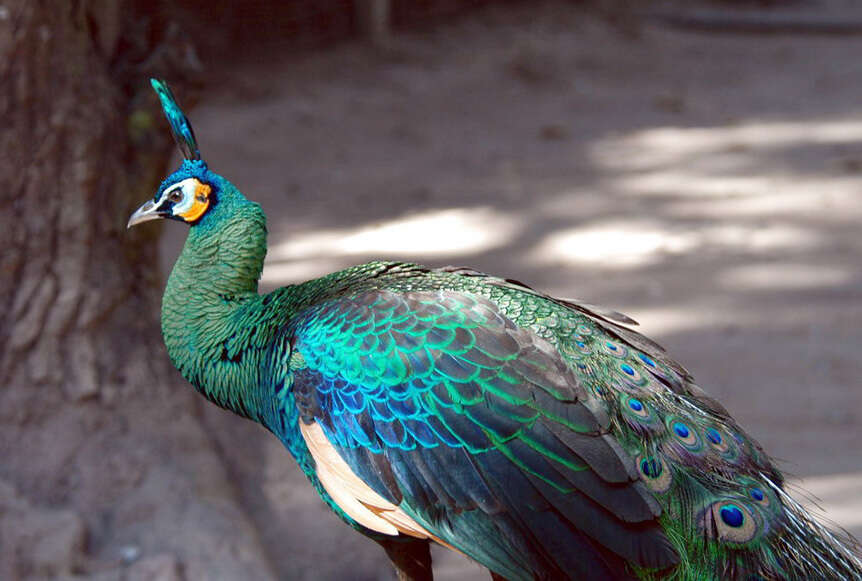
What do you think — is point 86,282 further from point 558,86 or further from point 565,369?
point 558,86

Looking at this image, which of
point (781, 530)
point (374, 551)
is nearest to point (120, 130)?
point (374, 551)

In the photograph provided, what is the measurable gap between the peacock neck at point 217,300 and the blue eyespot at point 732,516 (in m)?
1.09

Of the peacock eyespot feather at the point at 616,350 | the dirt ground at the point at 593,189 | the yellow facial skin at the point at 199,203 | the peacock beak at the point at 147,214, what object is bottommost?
the dirt ground at the point at 593,189

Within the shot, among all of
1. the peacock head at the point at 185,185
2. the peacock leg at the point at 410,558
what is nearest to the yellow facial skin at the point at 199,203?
the peacock head at the point at 185,185

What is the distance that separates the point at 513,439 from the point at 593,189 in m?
4.78

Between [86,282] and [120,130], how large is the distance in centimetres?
52

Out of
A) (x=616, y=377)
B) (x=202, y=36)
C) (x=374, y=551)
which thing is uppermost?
(x=616, y=377)

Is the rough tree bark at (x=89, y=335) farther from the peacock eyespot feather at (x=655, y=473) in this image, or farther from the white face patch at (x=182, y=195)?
the peacock eyespot feather at (x=655, y=473)

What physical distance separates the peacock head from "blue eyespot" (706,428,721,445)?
128 centimetres

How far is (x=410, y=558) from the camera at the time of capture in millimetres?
2453

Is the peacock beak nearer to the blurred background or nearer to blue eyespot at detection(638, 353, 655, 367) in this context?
the blurred background

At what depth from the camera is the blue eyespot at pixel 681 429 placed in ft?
7.27

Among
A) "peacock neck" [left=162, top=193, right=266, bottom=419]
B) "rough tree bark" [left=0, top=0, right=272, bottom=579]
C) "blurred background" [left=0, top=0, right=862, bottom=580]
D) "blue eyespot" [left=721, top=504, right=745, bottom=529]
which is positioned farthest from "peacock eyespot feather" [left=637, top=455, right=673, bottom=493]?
"rough tree bark" [left=0, top=0, right=272, bottom=579]

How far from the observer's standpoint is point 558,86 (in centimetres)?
888
